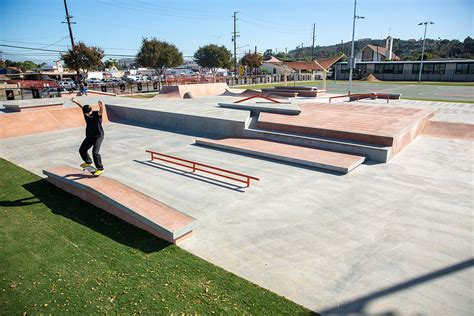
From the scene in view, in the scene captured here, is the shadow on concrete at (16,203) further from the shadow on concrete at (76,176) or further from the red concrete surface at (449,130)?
the red concrete surface at (449,130)

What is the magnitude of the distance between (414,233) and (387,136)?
578 cm

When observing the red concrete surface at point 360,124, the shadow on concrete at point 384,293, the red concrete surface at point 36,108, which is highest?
the red concrete surface at point 36,108

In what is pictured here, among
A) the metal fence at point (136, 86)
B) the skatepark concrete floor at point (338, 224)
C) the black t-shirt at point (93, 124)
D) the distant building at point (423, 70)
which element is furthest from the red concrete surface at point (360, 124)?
the distant building at point (423, 70)

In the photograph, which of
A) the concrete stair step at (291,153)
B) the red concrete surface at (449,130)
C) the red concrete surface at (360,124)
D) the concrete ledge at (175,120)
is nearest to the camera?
the concrete stair step at (291,153)

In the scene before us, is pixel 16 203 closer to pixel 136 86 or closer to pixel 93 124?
pixel 93 124

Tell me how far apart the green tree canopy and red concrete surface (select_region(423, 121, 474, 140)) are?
139ft

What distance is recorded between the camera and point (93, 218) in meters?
7.29

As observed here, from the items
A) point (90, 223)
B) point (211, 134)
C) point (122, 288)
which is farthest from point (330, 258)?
point (211, 134)

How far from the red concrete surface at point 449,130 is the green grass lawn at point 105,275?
45.7ft

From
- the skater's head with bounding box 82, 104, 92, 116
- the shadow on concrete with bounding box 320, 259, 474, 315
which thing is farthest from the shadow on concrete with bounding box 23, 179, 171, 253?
the shadow on concrete with bounding box 320, 259, 474, 315

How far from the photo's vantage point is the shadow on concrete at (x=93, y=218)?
6.18 metres

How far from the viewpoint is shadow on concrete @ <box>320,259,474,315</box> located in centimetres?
443

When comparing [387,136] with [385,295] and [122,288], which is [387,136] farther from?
[122,288]

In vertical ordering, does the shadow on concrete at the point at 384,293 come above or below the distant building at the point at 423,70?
below
